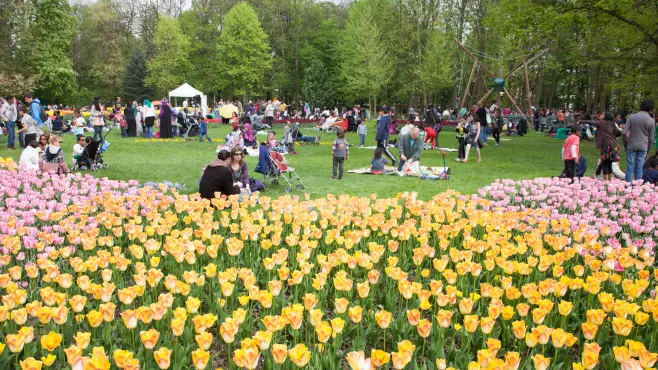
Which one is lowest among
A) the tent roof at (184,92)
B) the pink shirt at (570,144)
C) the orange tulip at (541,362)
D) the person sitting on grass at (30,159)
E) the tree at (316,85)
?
the orange tulip at (541,362)

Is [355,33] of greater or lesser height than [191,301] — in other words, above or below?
above

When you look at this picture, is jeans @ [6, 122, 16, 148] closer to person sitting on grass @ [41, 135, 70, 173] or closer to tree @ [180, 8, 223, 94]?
person sitting on grass @ [41, 135, 70, 173]

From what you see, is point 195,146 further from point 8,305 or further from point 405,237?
point 8,305

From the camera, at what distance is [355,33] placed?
1786 inches

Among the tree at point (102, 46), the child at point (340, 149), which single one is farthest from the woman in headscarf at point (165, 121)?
the tree at point (102, 46)

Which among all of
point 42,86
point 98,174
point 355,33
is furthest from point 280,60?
point 98,174

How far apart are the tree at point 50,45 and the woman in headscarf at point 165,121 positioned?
2650 centimetres

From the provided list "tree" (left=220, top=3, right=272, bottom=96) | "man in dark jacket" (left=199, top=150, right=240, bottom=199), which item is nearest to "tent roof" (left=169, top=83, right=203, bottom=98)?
"tree" (left=220, top=3, right=272, bottom=96)

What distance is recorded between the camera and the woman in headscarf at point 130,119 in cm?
2302

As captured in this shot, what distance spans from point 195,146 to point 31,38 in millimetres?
29317

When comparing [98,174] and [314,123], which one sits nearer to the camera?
[98,174]

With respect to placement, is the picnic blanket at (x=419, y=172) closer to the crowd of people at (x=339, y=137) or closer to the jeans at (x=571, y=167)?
the crowd of people at (x=339, y=137)

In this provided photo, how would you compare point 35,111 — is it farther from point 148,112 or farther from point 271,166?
point 271,166

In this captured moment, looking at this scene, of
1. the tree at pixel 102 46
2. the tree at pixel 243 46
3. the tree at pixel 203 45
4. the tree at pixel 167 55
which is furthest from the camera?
the tree at pixel 102 46
